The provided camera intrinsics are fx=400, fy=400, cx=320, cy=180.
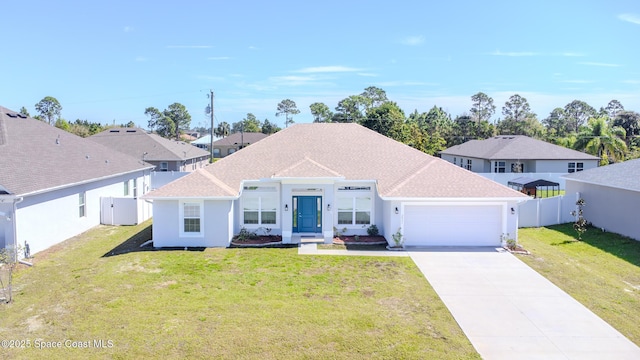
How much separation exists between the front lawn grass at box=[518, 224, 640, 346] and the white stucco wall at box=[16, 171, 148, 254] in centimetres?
1803

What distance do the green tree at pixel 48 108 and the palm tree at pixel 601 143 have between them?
312ft

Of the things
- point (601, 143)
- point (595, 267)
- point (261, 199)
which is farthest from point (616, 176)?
point (601, 143)

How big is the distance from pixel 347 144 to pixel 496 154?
21293mm

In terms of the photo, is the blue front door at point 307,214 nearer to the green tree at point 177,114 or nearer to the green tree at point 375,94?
the green tree at point 375,94

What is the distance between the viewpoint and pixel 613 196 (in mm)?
18609

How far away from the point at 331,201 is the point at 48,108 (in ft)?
300

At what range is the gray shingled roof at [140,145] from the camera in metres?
35.6

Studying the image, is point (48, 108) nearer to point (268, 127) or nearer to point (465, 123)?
point (268, 127)

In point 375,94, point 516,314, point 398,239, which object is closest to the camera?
point 516,314

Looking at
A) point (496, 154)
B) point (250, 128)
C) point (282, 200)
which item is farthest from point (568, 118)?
point (282, 200)

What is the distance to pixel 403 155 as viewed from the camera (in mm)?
20266

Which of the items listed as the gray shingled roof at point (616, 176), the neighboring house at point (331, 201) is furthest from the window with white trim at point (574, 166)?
the neighboring house at point (331, 201)

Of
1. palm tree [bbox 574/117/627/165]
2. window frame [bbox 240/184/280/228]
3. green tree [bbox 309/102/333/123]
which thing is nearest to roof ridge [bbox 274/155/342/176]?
window frame [bbox 240/184/280/228]

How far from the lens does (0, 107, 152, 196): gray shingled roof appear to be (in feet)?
49.0
